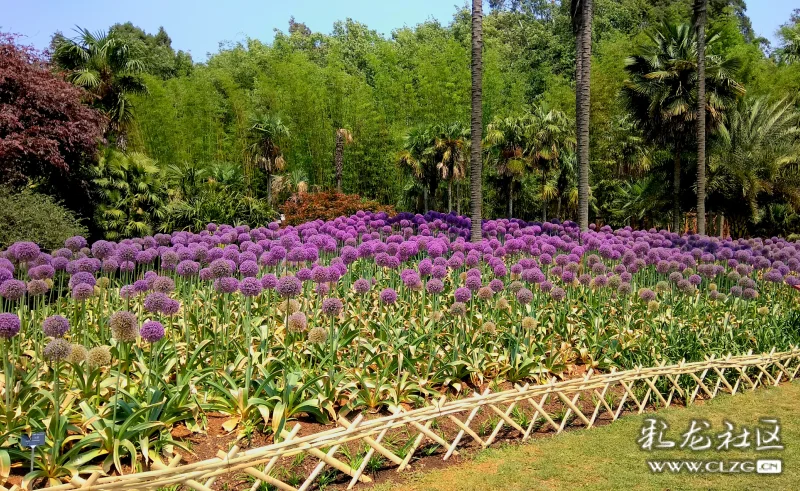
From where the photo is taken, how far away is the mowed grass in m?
4.42

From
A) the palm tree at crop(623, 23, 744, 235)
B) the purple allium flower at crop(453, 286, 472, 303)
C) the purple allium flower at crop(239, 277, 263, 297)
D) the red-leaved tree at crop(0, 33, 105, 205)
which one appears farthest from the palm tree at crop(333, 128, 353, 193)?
the purple allium flower at crop(239, 277, 263, 297)

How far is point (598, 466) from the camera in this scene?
475 centimetres

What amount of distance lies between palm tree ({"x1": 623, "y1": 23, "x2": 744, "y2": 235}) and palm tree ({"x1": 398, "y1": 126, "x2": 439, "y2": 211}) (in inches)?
312

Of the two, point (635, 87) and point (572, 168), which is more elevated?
point (635, 87)

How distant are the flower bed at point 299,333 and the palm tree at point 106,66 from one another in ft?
44.8

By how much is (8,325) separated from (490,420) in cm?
377

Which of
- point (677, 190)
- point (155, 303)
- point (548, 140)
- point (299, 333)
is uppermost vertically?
point (548, 140)

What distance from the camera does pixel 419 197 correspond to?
96.8 ft

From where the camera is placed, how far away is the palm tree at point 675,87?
2316cm

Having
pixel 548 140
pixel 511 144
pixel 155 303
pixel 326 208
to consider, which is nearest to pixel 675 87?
pixel 548 140

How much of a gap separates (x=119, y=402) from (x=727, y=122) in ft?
89.7

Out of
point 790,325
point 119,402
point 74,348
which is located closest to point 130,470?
point 119,402

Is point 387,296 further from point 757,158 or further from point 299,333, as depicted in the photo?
point 757,158

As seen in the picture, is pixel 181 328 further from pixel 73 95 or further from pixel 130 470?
pixel 73 95
